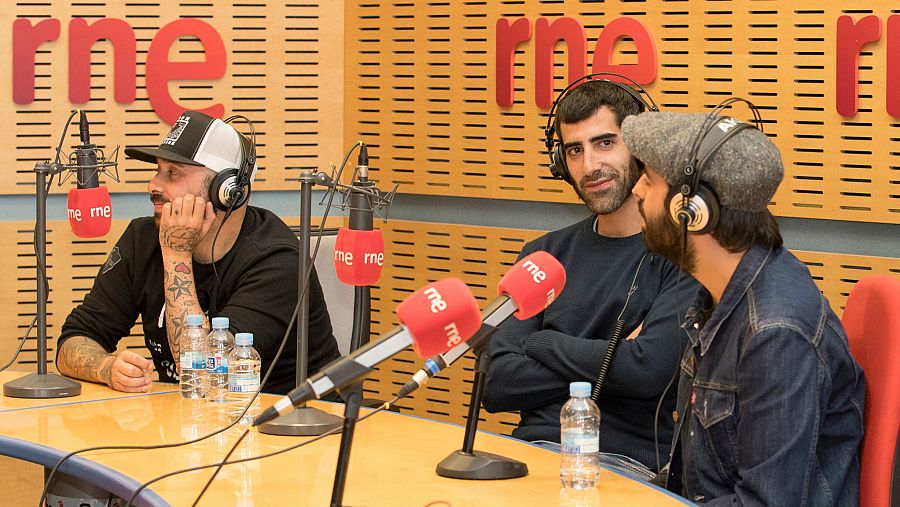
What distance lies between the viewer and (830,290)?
384 cm

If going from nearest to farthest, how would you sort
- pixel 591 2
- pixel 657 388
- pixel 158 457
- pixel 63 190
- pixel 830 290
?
pixel 158 457 < pixel 657 388 < pixel 830 290 < pixel 591 2 < pixel 63 190

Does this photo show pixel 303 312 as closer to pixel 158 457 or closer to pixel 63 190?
pixel 158 457

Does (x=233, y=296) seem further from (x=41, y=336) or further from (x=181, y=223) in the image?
(x=41, y=336)

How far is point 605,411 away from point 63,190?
2.76 metres

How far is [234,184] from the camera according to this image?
333cm

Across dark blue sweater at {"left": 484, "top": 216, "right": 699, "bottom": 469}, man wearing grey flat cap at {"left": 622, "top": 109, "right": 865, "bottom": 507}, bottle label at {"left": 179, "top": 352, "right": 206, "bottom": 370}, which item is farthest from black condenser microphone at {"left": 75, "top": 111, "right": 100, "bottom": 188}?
man wearing grey flat cap at {"left": 622, "top": 109, "right": 865, "bottom": 507}

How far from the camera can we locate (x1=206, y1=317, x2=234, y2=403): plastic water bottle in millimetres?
2877

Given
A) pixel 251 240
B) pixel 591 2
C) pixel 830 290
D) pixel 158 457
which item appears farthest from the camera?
pixel 591 2

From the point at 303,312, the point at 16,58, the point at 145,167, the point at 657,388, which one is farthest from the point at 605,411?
the point at 16,58

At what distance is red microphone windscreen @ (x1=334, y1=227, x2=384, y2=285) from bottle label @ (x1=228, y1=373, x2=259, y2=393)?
1.29 ft

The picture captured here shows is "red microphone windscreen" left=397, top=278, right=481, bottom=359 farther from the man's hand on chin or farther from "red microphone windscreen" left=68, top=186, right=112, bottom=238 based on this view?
the man's hand on chin

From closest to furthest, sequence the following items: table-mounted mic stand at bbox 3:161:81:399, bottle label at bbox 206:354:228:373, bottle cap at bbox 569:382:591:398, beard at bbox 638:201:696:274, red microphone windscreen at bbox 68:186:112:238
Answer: bottle cap at bbox 569:382:591:398 < beard at bbox 638:201:696:274 < bottle label at bbox 206:354:228:373 < table-mounted mic stand at bbox 3:161:81:399 < red microphone windscreen at bbox 68:186:112:238

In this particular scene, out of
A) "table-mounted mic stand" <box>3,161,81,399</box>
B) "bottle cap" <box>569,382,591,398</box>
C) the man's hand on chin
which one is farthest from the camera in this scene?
the man's hand on chin

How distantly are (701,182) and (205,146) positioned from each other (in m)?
1.68
